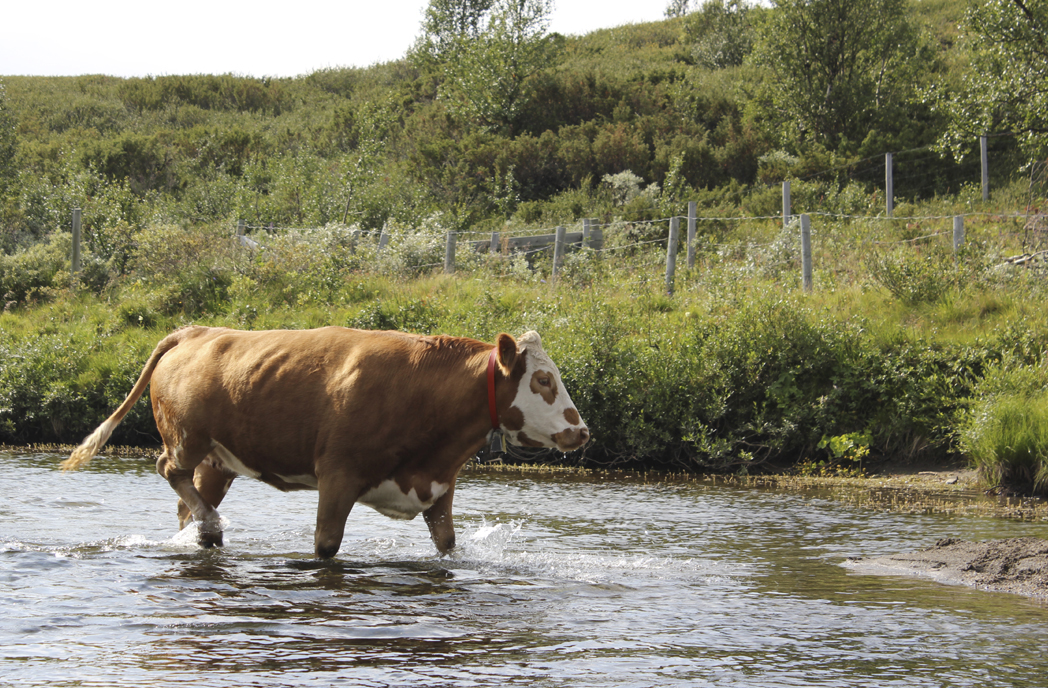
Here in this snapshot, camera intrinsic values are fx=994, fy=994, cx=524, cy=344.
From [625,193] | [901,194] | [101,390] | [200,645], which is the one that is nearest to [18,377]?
[101,390]

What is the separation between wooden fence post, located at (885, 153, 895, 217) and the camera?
88.1 feet

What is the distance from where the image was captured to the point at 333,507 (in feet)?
21.7

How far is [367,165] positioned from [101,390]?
12311 millimetres

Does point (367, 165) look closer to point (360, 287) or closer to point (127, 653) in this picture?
point (360, 287)

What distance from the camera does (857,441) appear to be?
473 inches

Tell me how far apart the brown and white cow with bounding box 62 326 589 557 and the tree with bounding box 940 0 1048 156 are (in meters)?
14.5

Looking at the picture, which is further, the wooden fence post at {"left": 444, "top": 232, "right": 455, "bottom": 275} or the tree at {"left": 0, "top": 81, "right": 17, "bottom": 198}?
the tree at {"left": 0, "top": 81, "right": 17, "bottom": 198}

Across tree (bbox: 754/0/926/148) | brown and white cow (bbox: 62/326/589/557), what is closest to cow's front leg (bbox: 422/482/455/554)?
brown and white cow (bbox: 62/326/589/557)

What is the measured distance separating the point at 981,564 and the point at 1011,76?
1449cm

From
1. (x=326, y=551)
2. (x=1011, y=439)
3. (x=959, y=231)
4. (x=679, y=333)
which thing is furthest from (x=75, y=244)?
(x=1011, y=439)

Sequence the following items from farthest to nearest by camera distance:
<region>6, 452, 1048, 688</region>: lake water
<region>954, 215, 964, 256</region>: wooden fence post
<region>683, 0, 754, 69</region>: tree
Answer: <region>683, 0, 754, 69</region>: tree < <region>954, 215, 964, 256</region>: wooden fence post < <region>6, 452, 1048, 688</region>: lake water

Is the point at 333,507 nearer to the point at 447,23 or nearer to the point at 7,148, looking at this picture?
the point at 7,148

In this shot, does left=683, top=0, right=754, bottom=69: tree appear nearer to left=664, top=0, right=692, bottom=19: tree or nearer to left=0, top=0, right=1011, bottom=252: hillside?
left=0, top=0, right=1011, bottom=252: hillside

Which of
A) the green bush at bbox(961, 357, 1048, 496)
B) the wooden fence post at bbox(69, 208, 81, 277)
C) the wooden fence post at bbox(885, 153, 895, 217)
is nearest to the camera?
the green bush at bbox(961, 357, 1048, 496)
